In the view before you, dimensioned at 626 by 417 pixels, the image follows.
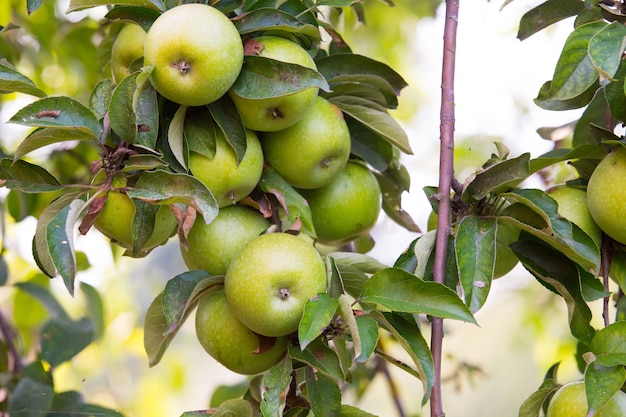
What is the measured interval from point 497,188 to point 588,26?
0.22 m

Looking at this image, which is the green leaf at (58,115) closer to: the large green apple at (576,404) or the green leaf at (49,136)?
the green leaf at (49,136)

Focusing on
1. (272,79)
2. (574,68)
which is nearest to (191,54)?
(272,79)

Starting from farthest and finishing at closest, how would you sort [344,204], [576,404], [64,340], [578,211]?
[64,340] < [344,204] < [578,211] < [576,404]

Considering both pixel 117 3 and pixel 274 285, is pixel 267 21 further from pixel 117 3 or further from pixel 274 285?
pixel 274 285

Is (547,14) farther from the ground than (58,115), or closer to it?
farther from the ground

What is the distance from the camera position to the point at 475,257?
2.80ft

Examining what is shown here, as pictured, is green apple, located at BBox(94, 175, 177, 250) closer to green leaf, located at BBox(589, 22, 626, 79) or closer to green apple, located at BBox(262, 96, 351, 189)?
green apple, located at BBox(262, 96, 351, 189)

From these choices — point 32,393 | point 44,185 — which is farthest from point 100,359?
point 44,185

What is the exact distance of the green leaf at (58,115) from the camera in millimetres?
790

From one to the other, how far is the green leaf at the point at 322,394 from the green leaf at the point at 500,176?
0.94ft

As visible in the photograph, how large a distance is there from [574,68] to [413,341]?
0.38m

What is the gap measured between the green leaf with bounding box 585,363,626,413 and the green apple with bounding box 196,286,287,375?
352mm

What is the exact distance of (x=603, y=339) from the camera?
0.85 metres

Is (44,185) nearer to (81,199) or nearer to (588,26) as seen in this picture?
(81,199)
